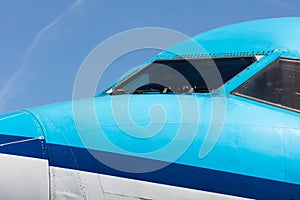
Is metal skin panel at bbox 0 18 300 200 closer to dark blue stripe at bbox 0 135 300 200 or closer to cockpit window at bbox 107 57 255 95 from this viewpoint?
dark blue stripe at bbox 0 135 300 200

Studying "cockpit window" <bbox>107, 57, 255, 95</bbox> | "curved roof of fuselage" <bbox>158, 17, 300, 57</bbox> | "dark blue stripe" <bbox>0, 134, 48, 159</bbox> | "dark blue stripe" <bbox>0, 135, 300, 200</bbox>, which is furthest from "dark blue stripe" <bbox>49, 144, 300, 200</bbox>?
"curved roof of fuselage" <bbox>158, 17, 300, 57</bbox>

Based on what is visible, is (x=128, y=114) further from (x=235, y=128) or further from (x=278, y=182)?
(x=278, y=182)

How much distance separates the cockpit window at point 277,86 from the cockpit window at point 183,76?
0.32 m

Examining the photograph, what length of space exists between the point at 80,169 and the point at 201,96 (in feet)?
6.27

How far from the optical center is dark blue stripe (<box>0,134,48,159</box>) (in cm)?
580

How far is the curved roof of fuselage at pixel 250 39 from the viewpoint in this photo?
729cm

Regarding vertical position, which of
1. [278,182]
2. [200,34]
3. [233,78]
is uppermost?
Result: [200,34]

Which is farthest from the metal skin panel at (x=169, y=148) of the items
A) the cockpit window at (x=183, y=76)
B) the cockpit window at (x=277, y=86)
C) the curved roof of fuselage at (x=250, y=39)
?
the curved roof of fuselage at (x=250, y=39)

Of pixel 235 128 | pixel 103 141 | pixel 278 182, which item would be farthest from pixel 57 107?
pixel 278 182

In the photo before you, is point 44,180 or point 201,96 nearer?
point 44,180

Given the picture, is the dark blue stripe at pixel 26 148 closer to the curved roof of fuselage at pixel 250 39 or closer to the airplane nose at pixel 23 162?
the airplane nose at pixel 23 162

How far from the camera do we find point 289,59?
6.96 meters

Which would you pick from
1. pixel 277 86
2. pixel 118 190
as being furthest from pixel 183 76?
pixel 118 190

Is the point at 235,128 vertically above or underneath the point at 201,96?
underneath
